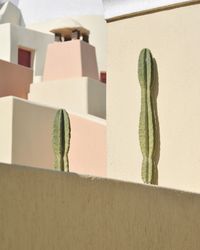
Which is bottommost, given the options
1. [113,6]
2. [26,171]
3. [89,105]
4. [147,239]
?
[147,239]

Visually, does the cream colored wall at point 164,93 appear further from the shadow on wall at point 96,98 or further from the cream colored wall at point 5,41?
the cream colored wall at point 5,41

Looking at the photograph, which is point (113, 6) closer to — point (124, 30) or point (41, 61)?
point (124, 30)

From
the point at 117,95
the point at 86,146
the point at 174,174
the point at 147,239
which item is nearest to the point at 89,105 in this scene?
the point at 86,146

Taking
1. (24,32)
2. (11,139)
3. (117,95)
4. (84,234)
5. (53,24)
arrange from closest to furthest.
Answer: (84,234) → (117,95) → (11,139) → (24,32) → (53,24)

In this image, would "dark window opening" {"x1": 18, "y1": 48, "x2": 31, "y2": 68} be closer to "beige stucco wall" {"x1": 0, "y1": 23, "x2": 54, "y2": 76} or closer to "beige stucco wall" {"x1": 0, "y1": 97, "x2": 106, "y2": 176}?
"beige stucco wall" {"x1": 0, "y1": 23, "x2": 54, "y2": 76}

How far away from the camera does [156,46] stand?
9141 millimetres

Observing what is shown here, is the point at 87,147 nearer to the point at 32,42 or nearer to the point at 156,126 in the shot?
the point at 156,126

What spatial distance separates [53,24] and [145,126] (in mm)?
11926

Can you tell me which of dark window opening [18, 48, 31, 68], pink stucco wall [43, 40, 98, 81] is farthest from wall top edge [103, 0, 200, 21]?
dark window opening [18, 48, 31, 68]

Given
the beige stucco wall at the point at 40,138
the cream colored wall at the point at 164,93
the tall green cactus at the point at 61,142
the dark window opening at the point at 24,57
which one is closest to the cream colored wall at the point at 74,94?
the beige stucco wall at the point at 40,138

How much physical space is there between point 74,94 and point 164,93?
5.64 meters

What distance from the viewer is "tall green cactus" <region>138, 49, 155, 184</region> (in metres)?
8.70

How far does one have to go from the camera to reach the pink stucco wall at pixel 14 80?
46.6 ft

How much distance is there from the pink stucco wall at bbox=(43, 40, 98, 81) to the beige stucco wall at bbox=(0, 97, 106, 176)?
9.67 ft
